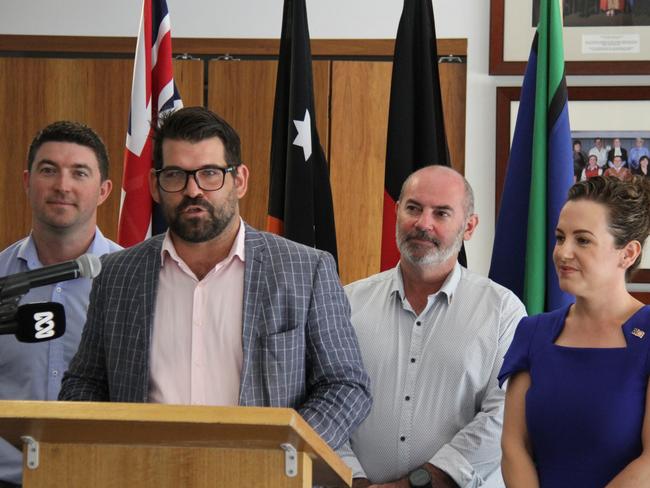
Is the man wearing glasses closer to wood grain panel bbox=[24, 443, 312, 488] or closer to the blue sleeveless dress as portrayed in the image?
the blue sleeveless dress

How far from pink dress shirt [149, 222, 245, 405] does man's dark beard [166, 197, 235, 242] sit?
82 millimetres

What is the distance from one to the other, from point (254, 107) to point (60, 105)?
2.88 ft

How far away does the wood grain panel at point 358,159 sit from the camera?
178 inches

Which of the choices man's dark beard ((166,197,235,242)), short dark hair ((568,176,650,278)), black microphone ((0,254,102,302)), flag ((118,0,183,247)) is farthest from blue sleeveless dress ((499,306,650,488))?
flag ((118,0,183,247))

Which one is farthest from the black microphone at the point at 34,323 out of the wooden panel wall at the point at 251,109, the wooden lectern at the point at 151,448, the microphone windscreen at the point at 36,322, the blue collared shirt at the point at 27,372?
the wooden panel wall at the point at 251,109

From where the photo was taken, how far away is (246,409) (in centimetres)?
156

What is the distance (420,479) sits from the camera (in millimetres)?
2670

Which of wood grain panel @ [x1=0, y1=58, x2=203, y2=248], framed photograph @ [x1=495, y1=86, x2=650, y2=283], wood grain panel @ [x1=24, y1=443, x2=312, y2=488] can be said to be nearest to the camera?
wood grain panel @ [x1=24, y1=443, x2=312, y2=488]

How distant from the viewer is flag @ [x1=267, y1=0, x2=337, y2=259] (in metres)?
3.88

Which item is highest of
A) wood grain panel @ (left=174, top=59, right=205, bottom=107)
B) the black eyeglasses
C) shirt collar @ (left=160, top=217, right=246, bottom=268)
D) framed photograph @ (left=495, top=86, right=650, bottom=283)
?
wood grain panel @ (left=174, top=59, right=205, bottom=107)

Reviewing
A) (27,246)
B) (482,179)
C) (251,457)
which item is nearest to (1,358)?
(27,246)

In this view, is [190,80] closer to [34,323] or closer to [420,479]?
[420,479]

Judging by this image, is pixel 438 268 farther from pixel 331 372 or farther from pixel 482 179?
pixel 482 179

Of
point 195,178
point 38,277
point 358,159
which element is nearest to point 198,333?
point 195,178
